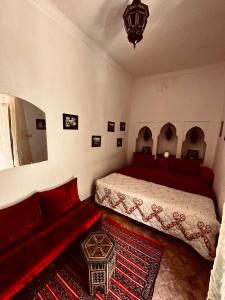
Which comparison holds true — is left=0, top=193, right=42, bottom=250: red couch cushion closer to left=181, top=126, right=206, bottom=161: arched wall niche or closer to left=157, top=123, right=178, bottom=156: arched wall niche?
left=157, top=123, right=178, bottom=156: arched wall niche

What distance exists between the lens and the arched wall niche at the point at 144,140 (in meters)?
4.18

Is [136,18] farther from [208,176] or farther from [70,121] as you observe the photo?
[208,176]

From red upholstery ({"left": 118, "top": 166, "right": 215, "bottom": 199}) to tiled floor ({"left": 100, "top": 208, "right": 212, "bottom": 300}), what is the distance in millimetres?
898

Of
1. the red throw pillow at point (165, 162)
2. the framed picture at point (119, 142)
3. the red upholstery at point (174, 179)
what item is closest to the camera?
the red upholstery at point (174, 179)

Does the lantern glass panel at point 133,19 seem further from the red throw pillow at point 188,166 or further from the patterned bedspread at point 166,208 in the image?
the red throw pillow at point 188,166

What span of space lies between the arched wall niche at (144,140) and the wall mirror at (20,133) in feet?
9.68

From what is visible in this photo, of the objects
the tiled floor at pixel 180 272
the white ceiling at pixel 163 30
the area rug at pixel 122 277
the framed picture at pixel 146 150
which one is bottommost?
the tiled floor at pixel 180 272

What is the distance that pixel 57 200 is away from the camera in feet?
6.33

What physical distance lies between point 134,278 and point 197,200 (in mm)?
1394

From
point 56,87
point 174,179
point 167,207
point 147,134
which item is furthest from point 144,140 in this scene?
point 56,87

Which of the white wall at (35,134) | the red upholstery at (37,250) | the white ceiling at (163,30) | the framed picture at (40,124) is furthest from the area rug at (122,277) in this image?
the white ceiling at (163,30)

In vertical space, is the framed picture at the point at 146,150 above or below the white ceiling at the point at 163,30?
below

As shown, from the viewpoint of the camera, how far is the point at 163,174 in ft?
10.4

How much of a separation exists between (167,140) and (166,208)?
7.71 feet
